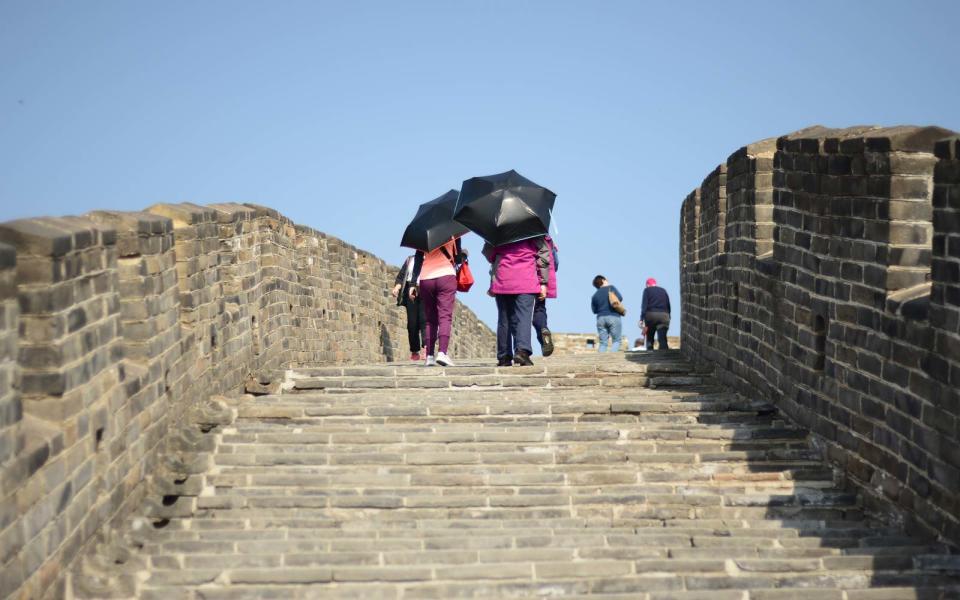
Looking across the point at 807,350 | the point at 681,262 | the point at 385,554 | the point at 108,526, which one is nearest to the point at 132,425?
the point at 108,526

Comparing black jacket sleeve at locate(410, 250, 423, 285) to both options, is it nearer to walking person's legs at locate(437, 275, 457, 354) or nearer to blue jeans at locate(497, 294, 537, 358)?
walking person's legs at locate(437, 275, 457, 354)

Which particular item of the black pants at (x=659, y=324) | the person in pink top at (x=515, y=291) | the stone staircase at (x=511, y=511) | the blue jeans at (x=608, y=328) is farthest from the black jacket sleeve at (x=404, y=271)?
the blue jeans at (x=608, y=328)

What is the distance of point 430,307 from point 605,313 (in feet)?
26.2

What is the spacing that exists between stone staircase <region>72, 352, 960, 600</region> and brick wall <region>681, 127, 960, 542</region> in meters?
0.27

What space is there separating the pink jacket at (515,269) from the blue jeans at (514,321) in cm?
8

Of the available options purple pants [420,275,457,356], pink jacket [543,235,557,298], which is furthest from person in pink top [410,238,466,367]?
pink jacket [543,235,557,298]

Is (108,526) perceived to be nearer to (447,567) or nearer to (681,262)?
(447,567)

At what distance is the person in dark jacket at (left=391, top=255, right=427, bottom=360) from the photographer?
49.0 feet

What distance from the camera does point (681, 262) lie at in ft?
53.9

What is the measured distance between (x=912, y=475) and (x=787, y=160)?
9.92 ft

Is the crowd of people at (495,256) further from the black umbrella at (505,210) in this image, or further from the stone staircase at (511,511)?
the stone staircase at (511,511)

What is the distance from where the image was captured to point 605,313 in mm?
21922

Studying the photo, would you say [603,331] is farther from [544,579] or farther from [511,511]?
[544,579]

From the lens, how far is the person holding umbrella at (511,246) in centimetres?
1305
